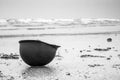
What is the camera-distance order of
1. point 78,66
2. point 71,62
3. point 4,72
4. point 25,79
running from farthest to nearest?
point 71,62, point 78,66, point 4,72, point 25,79

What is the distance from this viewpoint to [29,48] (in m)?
A: 8.41

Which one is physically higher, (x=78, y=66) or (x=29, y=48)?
(x=29, y=48)

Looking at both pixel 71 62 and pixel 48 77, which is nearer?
pixel 48 77

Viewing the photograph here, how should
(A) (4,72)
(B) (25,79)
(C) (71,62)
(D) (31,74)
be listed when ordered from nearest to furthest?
(B) (25,79)
(D) (31,74)
(A) (4,72)
(C) (71,62)

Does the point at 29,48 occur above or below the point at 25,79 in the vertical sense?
above

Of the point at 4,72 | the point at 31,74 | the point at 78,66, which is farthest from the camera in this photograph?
the point at 78,66

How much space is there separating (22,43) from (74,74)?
80.0 inches

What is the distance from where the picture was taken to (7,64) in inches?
384

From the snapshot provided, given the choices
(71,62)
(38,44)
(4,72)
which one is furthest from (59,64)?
(4,72)

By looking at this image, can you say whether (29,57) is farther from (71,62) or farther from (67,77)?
(71,62)

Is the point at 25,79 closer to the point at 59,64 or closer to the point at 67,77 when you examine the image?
the point at 67,77

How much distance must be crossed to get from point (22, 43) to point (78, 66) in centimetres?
219

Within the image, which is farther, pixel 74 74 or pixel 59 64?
pixel 59 64

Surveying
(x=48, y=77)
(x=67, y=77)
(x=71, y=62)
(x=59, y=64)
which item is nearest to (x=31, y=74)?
(x=48, y=77)
